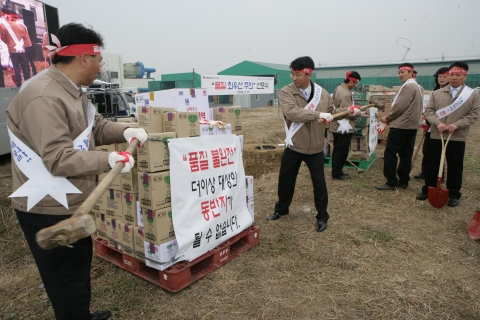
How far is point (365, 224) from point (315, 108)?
1.73 m

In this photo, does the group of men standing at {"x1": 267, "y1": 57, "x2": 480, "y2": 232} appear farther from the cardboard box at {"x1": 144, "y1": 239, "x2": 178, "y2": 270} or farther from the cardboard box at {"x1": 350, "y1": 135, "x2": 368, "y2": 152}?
the cardboard box at {"x1": 144, "y1": 239, "x2": 178, "y2": 270}

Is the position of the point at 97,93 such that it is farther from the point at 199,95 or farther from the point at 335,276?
the point at 335,276

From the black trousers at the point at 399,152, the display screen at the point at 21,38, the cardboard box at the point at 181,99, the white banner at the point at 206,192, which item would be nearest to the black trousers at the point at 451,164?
the black trousers at the point at 399,152

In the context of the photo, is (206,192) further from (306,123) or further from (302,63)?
(302,63)

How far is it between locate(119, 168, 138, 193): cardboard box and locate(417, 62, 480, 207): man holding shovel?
426 cm

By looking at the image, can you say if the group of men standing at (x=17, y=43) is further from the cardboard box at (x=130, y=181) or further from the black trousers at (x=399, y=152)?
the black trousers at (x=399, y=152)

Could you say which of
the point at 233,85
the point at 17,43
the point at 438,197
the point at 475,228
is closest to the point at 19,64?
the point at 17,43

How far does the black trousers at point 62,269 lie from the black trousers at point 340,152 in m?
5.27

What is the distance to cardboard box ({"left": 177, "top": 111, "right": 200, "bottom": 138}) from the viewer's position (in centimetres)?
296

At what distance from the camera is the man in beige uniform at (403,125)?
5.35 meters

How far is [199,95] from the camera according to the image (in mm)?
4102

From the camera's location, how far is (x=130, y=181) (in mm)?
2871

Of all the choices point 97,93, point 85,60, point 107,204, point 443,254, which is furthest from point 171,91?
point 97,93

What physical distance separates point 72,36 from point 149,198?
1346 millimetres
